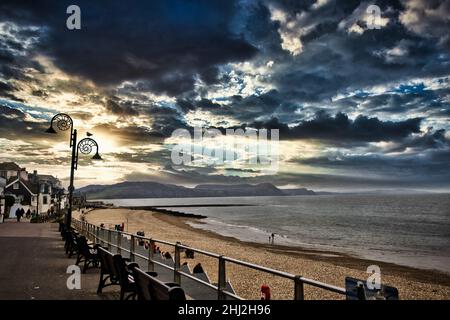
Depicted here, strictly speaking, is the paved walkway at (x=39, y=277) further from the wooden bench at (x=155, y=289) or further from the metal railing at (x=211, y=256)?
the wooden bench at (x=155, y=289)

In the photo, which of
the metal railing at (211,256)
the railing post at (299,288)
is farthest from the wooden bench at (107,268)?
the railing post at (299,288)

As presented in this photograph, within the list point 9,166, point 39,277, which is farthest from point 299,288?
point 9,166

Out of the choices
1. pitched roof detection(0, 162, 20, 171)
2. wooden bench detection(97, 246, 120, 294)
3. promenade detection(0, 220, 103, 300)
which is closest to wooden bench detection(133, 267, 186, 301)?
wooden bench detection(97, 246, 120, 294)

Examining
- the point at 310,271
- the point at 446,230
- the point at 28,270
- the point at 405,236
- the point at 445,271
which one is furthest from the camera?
the point at 446,230

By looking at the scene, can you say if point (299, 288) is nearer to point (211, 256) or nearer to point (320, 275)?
point (211, 256)

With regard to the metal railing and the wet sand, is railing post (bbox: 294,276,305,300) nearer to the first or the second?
the metal railing

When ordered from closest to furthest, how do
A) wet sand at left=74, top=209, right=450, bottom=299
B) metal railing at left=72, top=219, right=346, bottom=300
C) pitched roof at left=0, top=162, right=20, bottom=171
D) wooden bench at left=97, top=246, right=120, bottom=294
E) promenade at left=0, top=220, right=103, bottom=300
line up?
metal railing at left=72, top=219, right=346, bottom=300 < wooden bench at left=97, top=246, right=120, bottom=294 < promenade at left=0, top=220, right=103, bottom=300 < wet sand at left=74, top=209, right=450, bottom=299 < pitched roof at left=0, top=162, right=20, bottom=171

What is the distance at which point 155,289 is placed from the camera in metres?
5.09

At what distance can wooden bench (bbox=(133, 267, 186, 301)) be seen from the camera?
435cm
